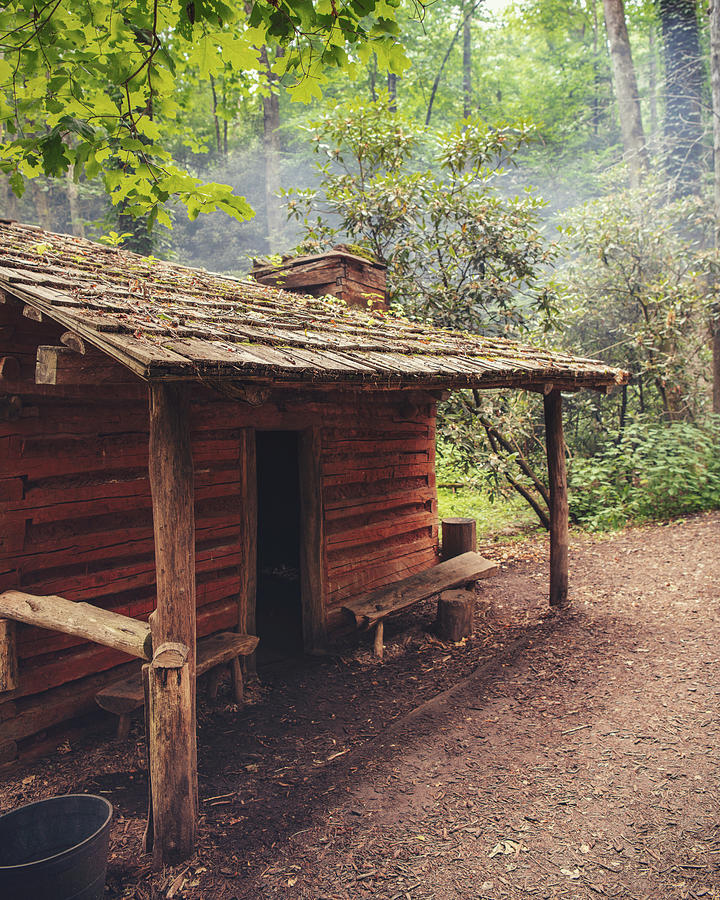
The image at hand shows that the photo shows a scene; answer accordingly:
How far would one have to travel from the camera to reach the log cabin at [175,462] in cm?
324

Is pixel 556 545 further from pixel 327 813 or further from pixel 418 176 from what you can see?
pixel 418 176

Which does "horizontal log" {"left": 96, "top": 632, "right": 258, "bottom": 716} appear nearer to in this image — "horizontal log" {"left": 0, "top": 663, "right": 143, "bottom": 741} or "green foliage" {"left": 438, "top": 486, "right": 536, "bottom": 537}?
"horizontal log" {"left": 0, "top": 663, "right": 143, "bottom": 741}

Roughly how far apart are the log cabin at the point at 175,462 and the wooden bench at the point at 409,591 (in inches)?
7.6

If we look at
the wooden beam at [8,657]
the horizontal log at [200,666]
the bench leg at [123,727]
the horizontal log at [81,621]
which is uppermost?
the horizontal log at [81,621]

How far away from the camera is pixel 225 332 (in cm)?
357

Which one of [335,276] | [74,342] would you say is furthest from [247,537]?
[335,276]

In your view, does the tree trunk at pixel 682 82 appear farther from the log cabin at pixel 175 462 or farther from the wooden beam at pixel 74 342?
the wooden beam at pixel 74 342

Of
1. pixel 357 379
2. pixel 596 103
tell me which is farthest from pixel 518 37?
pixel 357 379

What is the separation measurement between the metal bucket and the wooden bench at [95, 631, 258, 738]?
35.2 inches

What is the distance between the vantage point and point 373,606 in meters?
6.12

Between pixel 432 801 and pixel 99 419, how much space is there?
357cm

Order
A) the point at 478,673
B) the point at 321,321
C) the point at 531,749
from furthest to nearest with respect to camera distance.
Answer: the point at 478,673, the point at 321,321, the point at 531,749

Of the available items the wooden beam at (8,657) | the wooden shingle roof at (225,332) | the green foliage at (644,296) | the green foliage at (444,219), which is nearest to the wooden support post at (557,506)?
the wooden shingle roof at (225,332)

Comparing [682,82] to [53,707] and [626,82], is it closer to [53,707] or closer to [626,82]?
[626,82]
